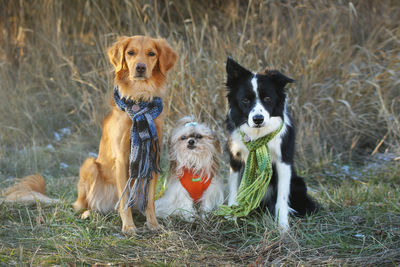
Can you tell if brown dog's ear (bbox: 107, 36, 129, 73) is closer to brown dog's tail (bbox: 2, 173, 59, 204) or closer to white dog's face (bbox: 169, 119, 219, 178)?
white dog's face (bbox: 169, 119, 219, 178)

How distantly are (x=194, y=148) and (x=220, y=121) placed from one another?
1809 millimetres

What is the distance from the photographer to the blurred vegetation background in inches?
201

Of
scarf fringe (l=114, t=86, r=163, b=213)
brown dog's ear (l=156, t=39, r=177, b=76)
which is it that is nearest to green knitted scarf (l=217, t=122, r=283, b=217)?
scarf fringe (l=114, t=86, r=163, b=213)

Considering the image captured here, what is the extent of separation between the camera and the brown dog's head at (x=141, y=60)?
118 inches

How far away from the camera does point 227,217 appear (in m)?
Answer: 3.26

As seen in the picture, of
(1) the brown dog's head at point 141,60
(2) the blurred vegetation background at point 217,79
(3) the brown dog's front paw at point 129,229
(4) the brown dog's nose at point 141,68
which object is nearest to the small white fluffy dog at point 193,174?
(3) the brown dog's front paw at point 129,229

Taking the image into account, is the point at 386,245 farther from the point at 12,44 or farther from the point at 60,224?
the point at 12,44

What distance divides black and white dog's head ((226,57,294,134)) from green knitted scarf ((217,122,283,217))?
0.11m

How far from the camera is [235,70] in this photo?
306cm

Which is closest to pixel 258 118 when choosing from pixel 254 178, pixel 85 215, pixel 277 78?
pixel 277 78

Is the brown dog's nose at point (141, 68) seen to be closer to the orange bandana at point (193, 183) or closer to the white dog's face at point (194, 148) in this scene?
the white dog's face at point (194, 148)

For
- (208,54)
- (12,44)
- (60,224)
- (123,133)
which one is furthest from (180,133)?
(12,44)

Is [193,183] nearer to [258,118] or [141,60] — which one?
[258,118]

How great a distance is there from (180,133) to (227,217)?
84cm
